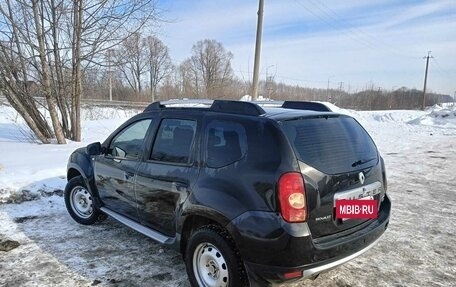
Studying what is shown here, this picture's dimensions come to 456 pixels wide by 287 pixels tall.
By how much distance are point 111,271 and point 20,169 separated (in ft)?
15.2

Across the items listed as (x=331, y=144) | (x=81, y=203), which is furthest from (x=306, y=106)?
(x=81, y=203)

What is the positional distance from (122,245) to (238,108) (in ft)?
7.79

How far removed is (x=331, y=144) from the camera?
3.21 m

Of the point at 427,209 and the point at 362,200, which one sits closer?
the point at 362,200

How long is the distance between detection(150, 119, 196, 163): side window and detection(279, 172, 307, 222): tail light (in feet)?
3.60

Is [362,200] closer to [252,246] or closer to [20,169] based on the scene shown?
[252,246]

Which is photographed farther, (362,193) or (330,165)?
(362,193)

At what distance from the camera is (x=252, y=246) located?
9.31 feet

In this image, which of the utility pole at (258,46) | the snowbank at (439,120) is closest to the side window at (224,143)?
the utility pole at (258,46)

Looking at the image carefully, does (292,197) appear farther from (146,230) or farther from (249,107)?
(146,230)

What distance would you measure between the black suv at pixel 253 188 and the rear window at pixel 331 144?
1 centimetres

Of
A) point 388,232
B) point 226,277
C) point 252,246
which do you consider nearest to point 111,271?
point 226,277

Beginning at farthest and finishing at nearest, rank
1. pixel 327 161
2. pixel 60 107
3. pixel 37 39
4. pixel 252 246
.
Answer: pixel 60 107 < pixel 37 39 < pixel 327 161 < pixel 252 246

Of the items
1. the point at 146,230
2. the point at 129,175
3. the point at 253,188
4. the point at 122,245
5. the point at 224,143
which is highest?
the point at 224,143
